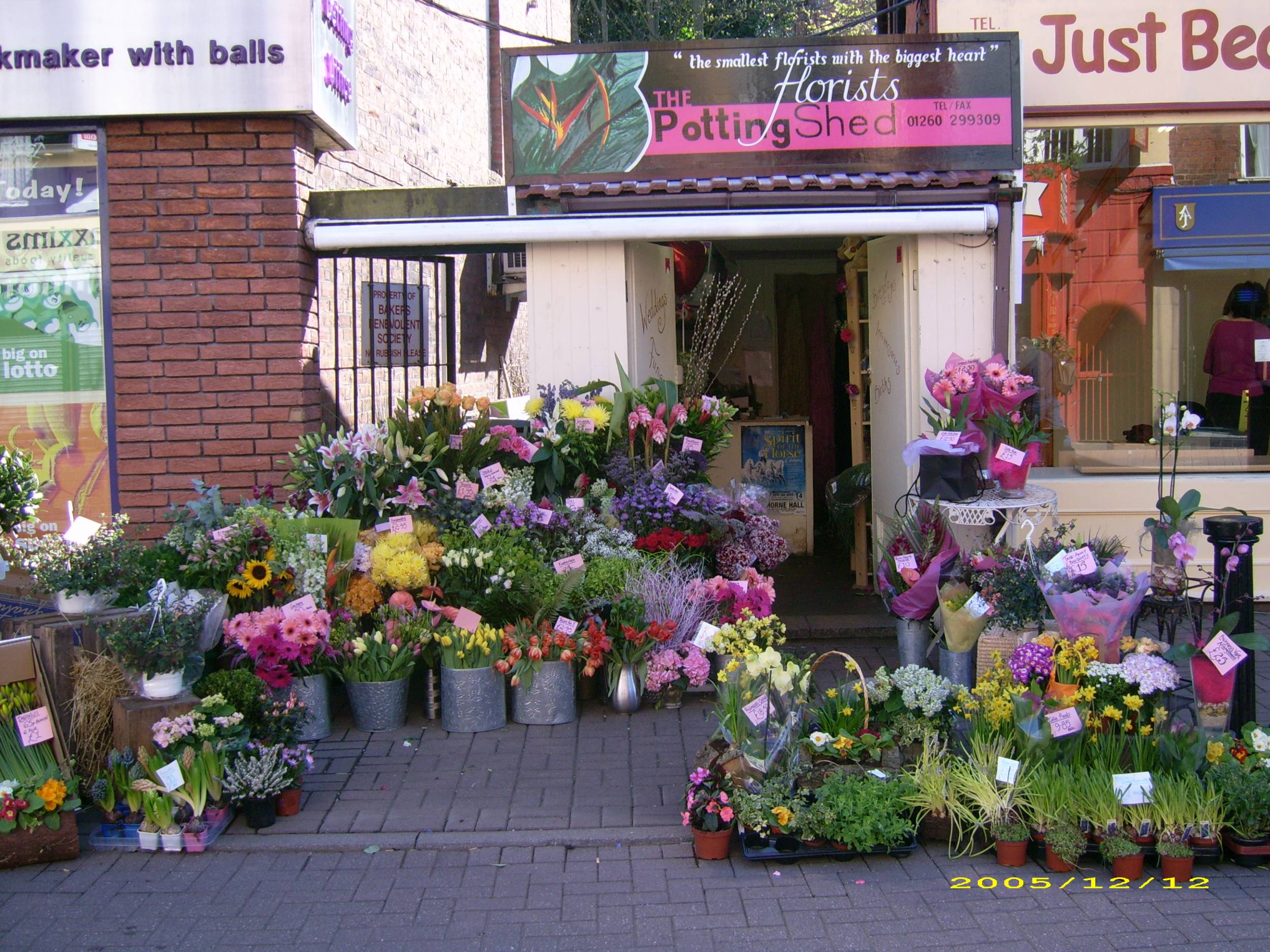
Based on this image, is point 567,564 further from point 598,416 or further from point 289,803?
point 289,803

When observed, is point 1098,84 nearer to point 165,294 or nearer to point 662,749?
point 662,749

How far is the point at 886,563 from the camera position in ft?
19.4

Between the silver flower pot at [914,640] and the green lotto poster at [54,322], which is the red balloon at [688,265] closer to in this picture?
the silver flower pot at [914,640]

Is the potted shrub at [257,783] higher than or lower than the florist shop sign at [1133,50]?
lower

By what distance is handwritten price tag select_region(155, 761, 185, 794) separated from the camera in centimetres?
423

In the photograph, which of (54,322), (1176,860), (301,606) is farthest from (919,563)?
(54,322)

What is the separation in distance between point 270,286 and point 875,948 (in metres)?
4.82

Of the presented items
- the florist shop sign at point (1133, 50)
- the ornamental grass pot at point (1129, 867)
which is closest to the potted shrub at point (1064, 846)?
the ornamental grass pot at point (1129, 867)

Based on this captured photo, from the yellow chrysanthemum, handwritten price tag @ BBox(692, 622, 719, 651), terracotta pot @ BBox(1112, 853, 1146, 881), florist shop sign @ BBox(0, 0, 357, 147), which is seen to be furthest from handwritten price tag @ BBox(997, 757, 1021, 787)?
florist shop sign @ BBox(0, 0, 357, 147)

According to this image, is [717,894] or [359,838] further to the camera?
[359,838]

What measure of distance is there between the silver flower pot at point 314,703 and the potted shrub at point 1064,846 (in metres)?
3.22

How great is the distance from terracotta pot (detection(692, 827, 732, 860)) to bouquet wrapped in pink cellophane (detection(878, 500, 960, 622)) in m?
1.86

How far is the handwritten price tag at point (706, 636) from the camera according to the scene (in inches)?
195

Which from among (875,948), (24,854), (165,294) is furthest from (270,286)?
(875,948)
